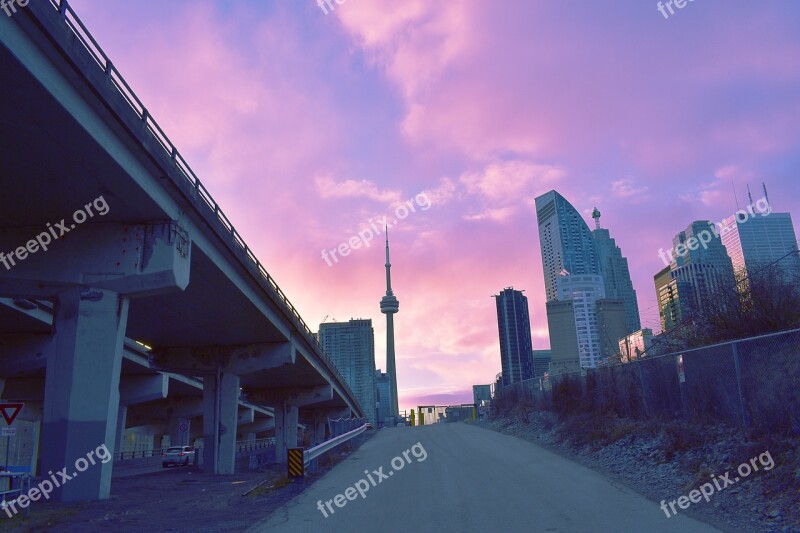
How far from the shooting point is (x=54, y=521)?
11320 mm

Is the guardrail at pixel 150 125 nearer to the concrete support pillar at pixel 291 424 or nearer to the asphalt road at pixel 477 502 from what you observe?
the asphalt road at pixel 477 502

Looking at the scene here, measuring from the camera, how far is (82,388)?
14938 mm

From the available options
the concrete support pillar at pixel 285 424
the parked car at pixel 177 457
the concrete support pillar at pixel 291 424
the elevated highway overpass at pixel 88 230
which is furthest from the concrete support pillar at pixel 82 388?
the concrete support pillar at pixel 291 424

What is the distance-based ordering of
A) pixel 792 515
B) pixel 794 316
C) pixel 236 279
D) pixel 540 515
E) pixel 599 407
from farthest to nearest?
pixel 236 279 < pixel 599 407 < pixel 794 316 < pixel 540 515 < pixel 792 515

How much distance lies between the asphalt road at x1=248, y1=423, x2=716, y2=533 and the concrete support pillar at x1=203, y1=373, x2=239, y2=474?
1815cm

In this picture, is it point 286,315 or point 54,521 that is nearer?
point 54,521

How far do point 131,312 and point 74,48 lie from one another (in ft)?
57.0

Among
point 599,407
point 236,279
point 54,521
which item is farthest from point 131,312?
point 599,407

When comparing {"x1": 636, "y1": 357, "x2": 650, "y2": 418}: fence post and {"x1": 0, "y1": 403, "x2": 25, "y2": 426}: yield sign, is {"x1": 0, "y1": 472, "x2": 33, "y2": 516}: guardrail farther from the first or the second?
{"x1": 636, "y1": 357, "x2": 650, "y2": 418}: fence post

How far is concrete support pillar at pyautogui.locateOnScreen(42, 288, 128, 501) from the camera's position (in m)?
14.4

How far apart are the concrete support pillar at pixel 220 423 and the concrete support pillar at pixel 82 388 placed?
61.0ft

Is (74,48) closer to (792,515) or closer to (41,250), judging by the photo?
(41,250)

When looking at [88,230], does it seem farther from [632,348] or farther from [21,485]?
[632,348]

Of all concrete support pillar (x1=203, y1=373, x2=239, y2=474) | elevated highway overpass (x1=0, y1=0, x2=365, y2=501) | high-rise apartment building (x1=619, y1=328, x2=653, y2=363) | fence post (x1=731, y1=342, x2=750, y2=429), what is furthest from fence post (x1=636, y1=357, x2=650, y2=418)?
concrete support pillar (x1=203, y1=373, x2=239, y2=474)
